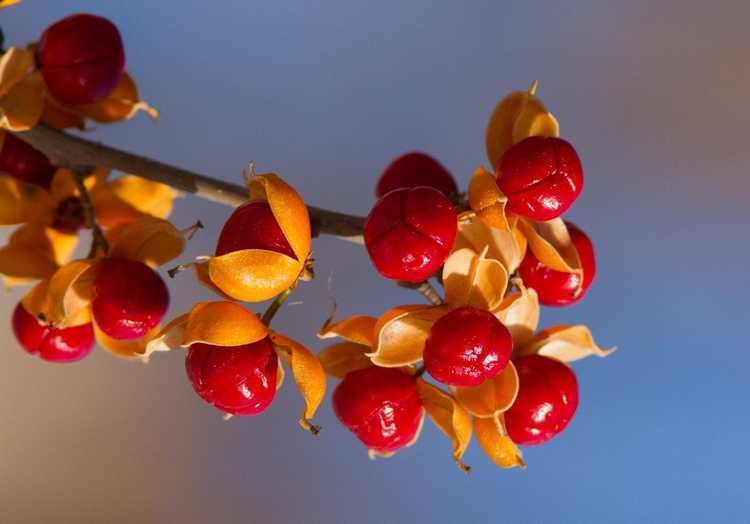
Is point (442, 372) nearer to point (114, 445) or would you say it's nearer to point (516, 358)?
point (516, 358)

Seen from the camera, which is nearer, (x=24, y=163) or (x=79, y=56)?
(x=79, y=56)

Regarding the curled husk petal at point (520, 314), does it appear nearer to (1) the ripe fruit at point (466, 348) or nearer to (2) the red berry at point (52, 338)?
(1) the ripe fruit at point (466, 348)

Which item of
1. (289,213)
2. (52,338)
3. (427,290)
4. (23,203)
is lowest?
(52,338)

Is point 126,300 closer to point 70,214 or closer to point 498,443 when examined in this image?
point 70,214

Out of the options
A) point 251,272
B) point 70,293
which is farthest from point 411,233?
point 70,293

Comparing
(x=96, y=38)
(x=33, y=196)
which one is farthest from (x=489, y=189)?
(x=33, y=196)

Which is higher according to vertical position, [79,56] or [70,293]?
[79,56]

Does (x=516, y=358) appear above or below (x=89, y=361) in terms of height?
above
